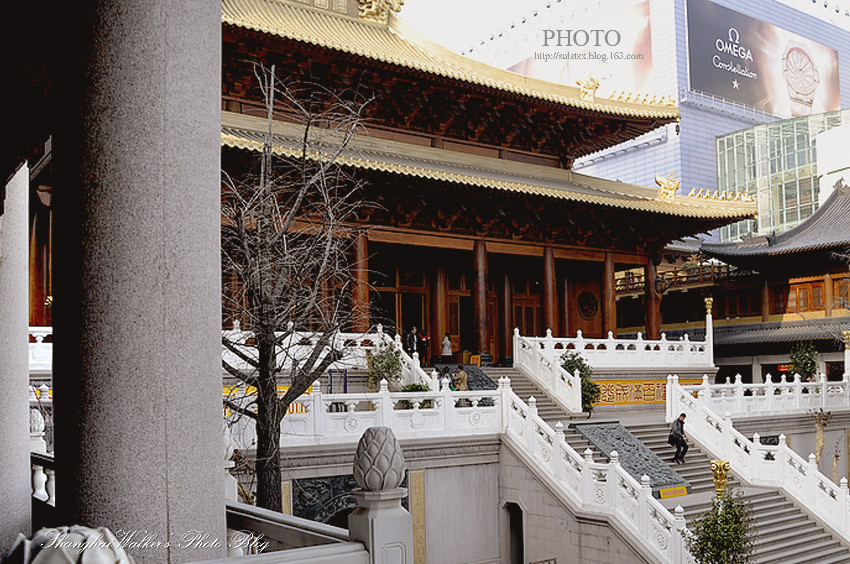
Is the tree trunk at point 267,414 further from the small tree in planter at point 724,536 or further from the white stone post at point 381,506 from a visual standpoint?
the small tree in planter at point 724,536

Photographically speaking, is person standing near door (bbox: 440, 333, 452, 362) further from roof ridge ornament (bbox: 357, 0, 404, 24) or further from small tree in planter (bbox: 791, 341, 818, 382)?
small tree in planter (bbox: 791, 341, 818, 382)

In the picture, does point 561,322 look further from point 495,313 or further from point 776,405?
point 776,405

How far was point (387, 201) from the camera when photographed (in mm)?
19781

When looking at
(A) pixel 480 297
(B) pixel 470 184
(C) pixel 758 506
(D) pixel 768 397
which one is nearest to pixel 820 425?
(D) pixel 768 397

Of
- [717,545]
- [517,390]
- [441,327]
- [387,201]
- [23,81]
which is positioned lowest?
[717,545]

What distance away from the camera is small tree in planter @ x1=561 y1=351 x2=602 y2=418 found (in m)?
17.4

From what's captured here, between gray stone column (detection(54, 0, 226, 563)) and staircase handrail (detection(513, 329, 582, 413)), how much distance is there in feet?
46.6

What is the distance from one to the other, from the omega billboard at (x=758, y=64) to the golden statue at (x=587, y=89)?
132 feet

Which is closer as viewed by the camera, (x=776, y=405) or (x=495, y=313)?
(x=776, y=405)

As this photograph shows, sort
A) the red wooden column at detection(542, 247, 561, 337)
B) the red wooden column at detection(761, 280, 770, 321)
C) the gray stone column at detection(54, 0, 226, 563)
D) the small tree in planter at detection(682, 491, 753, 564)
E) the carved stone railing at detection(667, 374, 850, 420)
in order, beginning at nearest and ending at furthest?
the gray stone column at detection(54, 0, 226, 563)
the small tree in planter at detection(682, 491, 753, 564)
the carved stone railing at detection(667, 374, 850, 420)
the red wooden column at detection(542, 247, 561, 337)
the red wooden column at detection(761, 280, 770, 321)

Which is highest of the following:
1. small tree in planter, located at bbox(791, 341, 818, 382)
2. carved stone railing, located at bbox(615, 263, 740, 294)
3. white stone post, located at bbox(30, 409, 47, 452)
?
carved stone railing, located at bbox(615, 263, 740, 294)

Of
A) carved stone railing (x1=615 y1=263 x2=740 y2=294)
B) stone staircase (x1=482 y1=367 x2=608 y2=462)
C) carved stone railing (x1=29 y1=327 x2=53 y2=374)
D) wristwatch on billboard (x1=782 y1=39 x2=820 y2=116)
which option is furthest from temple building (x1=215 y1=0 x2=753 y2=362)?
wristwatch on billboard (x1=782 y1=39 x2=820 y2=116)

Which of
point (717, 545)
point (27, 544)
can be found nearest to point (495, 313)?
point (717, 545)

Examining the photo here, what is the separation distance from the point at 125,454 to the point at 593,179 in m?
23.1
